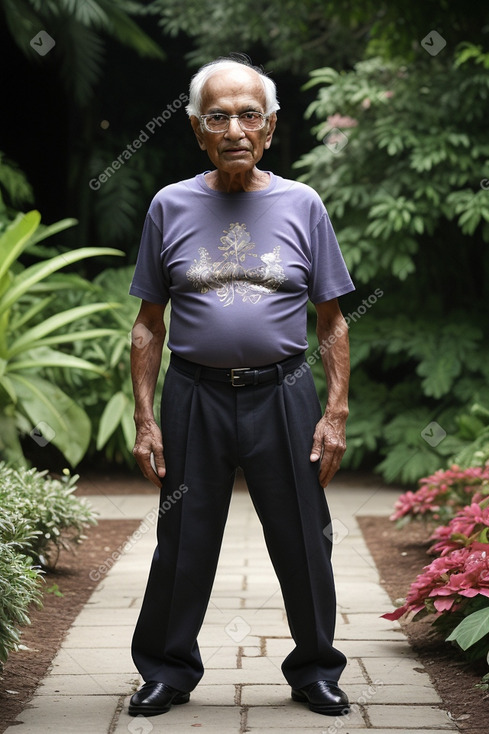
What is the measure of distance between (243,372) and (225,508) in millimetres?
402

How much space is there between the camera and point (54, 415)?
253 inches

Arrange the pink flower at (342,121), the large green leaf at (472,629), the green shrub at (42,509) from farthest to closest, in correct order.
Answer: the pink flower at (342,121) → the green shrub at (42,509) → the large green leaf at (472,629)

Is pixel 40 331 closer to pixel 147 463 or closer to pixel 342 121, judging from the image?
pixel 342 121

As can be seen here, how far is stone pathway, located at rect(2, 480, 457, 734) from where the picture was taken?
280 centimetres

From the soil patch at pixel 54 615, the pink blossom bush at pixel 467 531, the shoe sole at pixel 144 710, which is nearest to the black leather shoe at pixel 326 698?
the shoe sole at pixel 144 710

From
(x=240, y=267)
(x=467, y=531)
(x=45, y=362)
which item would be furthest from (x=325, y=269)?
(x=45, y=362)

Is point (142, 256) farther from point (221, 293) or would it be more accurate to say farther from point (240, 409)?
point (240, 409)

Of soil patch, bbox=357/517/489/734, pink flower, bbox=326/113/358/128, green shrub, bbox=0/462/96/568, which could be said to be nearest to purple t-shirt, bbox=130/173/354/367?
soil patch, bbox=357/517/489/734

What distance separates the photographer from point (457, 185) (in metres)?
7.16

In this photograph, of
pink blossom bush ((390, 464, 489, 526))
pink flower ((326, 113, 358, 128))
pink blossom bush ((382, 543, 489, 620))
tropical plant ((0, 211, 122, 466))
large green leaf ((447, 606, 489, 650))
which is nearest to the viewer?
large green leaf ((447, 606, 489, 650))

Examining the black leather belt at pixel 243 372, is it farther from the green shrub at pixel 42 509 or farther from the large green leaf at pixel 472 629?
the green shrub at pixel 42 509

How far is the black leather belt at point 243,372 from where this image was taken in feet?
9.39

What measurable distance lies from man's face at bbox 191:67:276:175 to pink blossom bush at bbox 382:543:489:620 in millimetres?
1481

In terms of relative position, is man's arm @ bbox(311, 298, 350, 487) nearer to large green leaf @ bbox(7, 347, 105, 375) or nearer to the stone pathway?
the stone pathway
